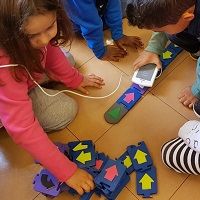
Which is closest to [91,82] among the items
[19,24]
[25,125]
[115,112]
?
[115,112]

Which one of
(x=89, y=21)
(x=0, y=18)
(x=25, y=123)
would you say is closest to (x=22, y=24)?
(x=0, y=18)

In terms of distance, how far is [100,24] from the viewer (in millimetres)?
1056

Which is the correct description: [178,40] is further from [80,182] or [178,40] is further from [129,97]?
[80,182]

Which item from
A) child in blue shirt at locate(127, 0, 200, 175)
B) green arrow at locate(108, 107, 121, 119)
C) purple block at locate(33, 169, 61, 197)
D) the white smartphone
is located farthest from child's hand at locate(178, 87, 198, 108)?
purple block at locate(33, 169, 61, 197)

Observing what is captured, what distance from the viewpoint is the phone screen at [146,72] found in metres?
1.07

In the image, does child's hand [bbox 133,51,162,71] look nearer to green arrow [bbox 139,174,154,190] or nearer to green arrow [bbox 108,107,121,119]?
green arrow [bbox 108,107,121,119]

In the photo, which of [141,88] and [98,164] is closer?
[98,164]

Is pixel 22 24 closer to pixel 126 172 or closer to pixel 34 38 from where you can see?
pixel 34 38

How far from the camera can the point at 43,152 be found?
2.78ft

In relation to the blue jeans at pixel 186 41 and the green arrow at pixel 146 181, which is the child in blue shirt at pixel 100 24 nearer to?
the blue jeans at pixel 186 41

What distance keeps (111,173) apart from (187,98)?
0.37 m

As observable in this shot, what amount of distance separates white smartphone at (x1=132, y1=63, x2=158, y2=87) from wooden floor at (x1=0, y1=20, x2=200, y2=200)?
50mm

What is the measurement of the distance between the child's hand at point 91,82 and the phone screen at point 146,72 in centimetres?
14

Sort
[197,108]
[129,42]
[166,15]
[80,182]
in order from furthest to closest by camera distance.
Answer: [129,42] → [197,108] → [80,182] → [166,15]
